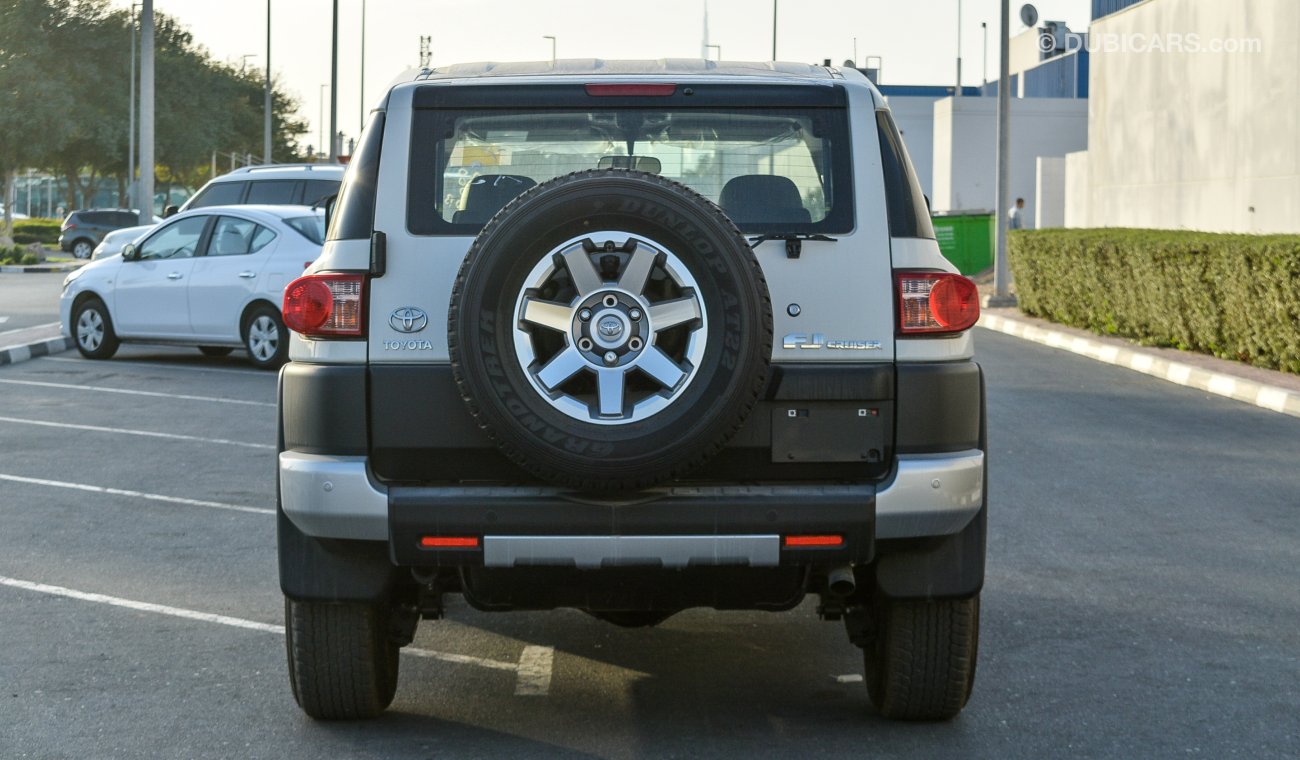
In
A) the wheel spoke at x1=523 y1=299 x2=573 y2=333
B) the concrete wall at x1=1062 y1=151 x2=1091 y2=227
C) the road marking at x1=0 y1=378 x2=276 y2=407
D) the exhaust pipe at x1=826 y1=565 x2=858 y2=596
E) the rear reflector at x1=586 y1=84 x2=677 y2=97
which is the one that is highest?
the concrete wall at x1=1062 y1=151 x2=1091 y2=227

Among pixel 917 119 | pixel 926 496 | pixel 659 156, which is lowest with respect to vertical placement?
pixel 926 496

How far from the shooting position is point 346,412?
4.66m

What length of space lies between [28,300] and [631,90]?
87.6 feet

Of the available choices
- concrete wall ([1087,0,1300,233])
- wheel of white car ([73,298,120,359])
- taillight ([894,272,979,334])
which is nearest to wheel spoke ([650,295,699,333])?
taillight ([894,272,979,334])

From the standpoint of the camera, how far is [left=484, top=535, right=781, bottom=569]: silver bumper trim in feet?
14.9

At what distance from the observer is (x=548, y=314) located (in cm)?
442

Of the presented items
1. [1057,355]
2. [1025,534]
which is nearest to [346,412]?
[1025,534]

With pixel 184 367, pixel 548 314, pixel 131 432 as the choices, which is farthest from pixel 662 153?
pixel 184 367

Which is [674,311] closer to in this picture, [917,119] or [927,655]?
[927,655]

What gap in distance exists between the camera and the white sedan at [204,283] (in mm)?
16844

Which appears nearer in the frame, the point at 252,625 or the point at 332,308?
the point at 332,308

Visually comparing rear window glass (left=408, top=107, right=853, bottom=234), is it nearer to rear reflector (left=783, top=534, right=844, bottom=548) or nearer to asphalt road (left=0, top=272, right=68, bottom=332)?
rear reflector (left=783, top=534, right=844, bottom=548)

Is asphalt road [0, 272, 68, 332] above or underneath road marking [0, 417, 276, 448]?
above

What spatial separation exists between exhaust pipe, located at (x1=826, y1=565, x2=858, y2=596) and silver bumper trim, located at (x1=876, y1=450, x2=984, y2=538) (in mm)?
188
